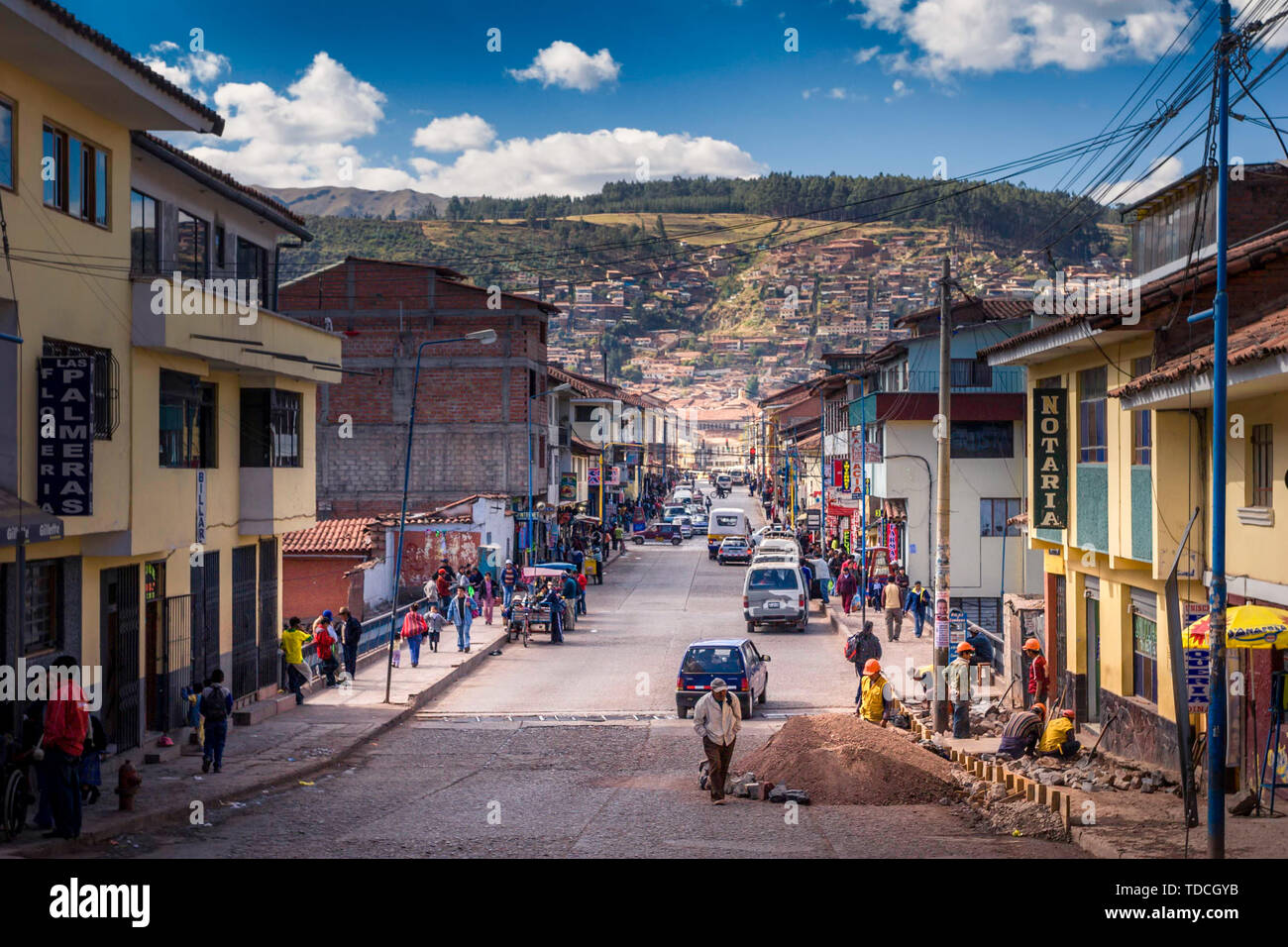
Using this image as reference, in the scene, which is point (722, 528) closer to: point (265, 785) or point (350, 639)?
point (350, 639)

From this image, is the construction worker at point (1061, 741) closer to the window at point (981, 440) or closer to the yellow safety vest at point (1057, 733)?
the yellow safety vest at point (1057, 733)

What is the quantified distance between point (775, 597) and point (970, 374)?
1175cm

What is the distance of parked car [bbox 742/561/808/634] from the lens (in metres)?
39.2

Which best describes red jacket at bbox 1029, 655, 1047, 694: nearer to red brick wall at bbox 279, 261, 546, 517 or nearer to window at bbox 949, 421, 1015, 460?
window at bbox 949, 421, 1015, 460

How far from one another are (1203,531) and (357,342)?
1605 inches

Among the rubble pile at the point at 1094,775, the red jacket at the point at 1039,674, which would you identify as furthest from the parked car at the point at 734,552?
the rubble pile at the point at 1094,775

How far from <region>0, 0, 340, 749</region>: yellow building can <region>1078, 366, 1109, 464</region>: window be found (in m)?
13.2

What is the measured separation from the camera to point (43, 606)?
1708 centimetres

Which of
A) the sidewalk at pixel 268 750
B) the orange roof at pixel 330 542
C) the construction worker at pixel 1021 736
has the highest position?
the orange roof at pixel 330 542

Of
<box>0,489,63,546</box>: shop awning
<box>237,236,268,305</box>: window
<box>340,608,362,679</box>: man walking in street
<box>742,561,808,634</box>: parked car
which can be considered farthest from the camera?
<box>742,561,808,634</box>: parked car

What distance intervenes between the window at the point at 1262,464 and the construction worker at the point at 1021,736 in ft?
17.0

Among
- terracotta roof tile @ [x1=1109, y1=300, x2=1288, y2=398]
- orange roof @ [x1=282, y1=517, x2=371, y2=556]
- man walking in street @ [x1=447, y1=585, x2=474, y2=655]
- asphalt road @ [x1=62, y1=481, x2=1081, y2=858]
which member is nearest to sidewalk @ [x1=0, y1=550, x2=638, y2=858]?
asphalt road @ [x1=62, y1=481, x2=1081, y2=858]

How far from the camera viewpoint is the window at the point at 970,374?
45250 mm

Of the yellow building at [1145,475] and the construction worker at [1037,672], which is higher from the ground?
the yellow building at [1145,475]
